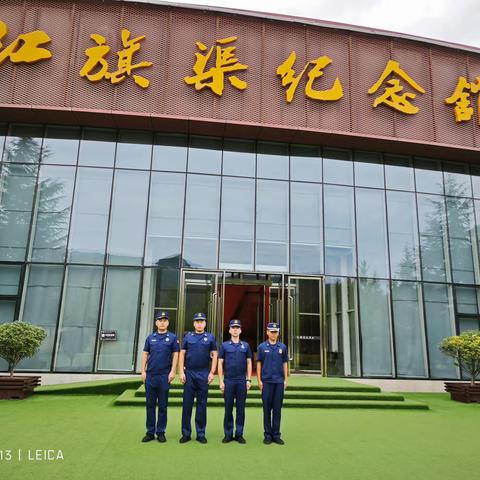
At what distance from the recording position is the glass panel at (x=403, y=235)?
462 inches

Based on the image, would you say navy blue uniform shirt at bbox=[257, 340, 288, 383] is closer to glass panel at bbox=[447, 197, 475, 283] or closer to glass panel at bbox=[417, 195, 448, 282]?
glass panel at bbox=[417, 195, 448, 282]

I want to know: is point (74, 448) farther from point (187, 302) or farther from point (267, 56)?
point (267, 56)

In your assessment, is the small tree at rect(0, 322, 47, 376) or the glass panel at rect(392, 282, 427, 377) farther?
the glass panel at rect(392, 282, 427, 377)

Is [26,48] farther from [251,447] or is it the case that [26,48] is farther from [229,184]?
[251,447]

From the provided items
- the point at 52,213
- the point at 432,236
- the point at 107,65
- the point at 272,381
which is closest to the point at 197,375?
the point at 272,381

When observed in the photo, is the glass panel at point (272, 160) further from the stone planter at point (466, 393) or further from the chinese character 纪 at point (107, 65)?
the stone planter at point (466, 393)

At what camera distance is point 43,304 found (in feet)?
34.3

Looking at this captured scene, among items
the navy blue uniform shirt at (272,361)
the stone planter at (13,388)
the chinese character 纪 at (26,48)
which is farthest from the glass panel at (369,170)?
the stone planter at (13,388)

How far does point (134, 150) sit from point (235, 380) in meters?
8.20

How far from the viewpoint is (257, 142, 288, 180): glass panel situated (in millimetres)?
11992

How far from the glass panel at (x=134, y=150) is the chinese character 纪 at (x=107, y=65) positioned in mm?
1342

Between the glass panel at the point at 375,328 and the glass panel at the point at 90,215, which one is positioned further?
the glass panel at the point at 375,328

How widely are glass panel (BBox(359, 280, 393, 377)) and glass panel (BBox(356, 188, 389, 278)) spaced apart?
1.24 feet

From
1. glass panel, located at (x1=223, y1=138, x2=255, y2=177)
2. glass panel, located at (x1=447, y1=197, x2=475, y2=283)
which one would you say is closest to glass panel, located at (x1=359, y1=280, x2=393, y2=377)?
glass panel, located at (x1=447, y1=197, x2=475, y2=283)
